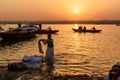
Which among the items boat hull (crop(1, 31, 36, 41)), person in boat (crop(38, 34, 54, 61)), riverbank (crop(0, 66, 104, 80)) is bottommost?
boat hull (crop(1, 31, 36, 41))

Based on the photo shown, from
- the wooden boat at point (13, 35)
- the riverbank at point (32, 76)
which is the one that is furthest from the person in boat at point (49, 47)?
the wooden boat at point (13, 35)

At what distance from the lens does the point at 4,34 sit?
46.6 meters

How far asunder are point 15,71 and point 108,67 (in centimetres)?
700

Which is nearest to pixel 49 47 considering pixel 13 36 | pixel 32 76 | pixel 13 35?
pixel 32 76

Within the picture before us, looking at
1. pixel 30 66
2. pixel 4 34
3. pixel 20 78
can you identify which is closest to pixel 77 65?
pixel 30 66

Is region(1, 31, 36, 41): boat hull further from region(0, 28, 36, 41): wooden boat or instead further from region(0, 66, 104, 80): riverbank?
region(0, 66, 104, 80): riverbank

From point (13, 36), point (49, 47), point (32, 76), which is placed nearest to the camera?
point (32, 76)

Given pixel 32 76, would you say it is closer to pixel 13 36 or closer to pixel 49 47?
pixel 49 47

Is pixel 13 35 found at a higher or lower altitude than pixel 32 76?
lower

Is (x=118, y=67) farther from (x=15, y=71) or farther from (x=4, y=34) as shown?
(x=4, y=34)

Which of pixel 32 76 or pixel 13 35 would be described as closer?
pixel 32 76

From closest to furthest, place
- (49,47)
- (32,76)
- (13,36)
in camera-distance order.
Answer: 1. (32,76)
2. (49,47)
3. (13,36)

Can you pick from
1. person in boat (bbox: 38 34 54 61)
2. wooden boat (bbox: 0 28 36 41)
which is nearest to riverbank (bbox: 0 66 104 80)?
person in boat (bbox: 38 34 54 61)

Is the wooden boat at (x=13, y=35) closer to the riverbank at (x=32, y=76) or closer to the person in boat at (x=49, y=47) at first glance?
the person in boat at (x=49, y=47)
